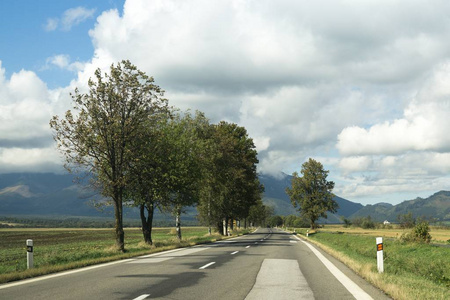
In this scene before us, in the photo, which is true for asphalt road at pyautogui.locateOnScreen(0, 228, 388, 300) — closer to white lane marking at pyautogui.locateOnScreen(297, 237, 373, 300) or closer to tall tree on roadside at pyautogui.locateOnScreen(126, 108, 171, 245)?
white lane marking at pyautogui.locateOnScreen(297, 237, 373, 300)

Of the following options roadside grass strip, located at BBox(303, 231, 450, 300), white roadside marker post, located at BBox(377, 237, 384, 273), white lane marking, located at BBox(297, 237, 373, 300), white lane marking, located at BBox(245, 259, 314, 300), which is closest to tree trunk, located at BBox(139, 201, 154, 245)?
roadside grass strip, located at BBox(303, 231, 450, 300)

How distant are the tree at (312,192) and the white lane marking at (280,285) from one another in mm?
64599

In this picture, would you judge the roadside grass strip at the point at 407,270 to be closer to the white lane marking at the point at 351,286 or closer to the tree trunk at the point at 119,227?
the white lane marking at the point at 351,286

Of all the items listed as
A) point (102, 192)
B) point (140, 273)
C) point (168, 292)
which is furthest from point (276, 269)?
point (102, 192)

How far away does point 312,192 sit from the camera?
77.9 m

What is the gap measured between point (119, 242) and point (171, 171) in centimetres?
612

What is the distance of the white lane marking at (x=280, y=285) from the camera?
8398 millimetres

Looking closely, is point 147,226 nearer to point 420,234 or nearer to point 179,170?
point 179,170

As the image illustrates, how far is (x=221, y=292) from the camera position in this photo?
8695 millimetres

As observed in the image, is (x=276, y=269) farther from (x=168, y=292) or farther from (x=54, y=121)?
(x=54, y=121)

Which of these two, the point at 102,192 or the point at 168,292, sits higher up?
the point at 102,192

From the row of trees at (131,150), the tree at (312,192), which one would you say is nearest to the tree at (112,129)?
the row of trees at (131,150)

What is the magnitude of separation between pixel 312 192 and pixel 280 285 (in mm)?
70145

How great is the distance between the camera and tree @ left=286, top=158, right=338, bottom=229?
76.1m
